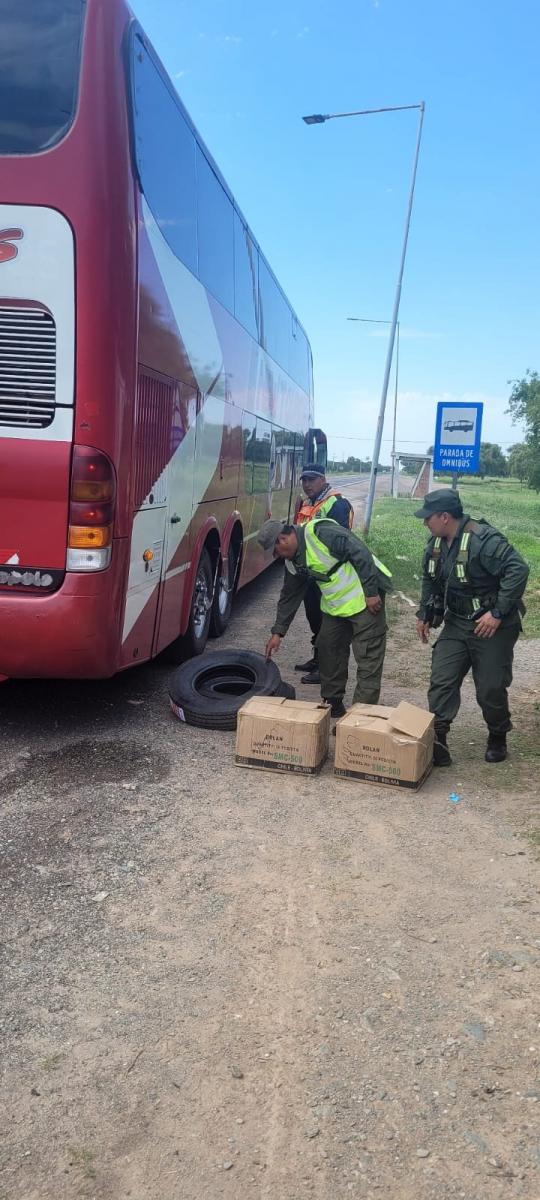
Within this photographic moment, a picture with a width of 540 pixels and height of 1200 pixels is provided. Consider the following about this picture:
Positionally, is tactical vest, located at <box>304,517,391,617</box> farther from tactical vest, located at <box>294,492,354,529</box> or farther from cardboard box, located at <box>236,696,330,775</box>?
cardboard box, located at <box>236,696,330,775</box>

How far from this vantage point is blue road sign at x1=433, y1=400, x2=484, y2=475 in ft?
37.7

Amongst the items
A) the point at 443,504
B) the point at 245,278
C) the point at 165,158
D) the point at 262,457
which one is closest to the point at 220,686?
the point at 443,504

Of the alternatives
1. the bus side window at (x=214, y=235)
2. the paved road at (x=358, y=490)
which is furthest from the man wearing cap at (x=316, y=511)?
the paved road at (x=358, y=490)

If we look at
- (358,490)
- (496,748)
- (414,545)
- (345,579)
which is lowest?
(496,748)

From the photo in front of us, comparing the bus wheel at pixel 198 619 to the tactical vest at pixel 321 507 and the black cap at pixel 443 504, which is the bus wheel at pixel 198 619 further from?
the black cap at pixel 443 504

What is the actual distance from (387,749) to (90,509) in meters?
2.15

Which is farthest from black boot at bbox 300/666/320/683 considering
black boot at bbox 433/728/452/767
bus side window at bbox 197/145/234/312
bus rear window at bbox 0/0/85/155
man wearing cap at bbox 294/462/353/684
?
bus rear window at bbox 0/0/85/155

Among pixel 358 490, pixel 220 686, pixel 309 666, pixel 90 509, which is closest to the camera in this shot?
pixel 90 509

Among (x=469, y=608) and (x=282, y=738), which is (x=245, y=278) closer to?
(x=469, y=608)

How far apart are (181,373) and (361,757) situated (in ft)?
9.79

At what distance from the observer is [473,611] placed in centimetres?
523

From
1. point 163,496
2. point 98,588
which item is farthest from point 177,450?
point 98,588

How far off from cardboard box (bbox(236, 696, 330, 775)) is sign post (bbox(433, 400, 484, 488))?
7150 mm

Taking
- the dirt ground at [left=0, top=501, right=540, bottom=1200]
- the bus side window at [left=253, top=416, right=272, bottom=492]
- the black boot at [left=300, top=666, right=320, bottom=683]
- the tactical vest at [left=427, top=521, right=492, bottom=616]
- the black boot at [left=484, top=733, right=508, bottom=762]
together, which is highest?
the bus side window at [left=253, top=416, right=272, bottom=492]
